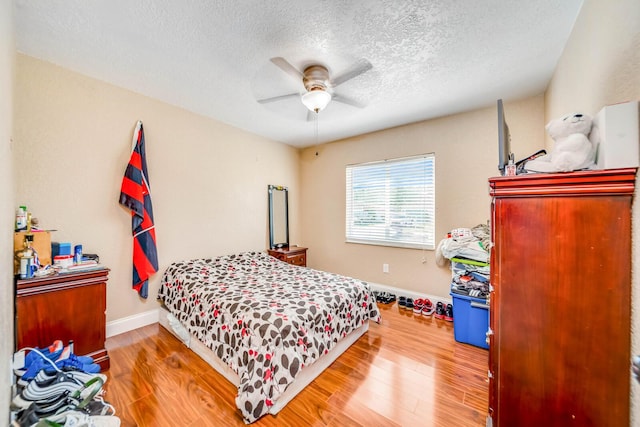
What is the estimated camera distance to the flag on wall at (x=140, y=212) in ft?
7.89

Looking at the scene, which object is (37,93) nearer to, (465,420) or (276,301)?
(276,301)

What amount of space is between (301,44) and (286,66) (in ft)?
0.60

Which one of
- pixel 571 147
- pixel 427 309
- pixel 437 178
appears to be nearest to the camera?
pixel 571 147

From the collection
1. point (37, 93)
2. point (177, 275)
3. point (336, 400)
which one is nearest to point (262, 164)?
point (177, 275)

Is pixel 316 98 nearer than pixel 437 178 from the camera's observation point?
Yes

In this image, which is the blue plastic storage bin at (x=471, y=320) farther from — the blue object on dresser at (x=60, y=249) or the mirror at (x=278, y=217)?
the blue object on dresser at (x=60, y=249)

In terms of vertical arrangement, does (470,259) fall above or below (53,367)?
above

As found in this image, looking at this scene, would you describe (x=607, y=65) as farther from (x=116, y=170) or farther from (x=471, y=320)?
(x=116, y=170)

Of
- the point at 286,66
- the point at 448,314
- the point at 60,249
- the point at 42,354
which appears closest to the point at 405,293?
the point at 448,314

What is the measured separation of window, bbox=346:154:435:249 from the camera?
10.6 feet

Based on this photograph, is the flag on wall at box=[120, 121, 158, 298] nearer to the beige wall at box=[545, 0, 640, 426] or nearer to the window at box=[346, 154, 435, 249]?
the window at box=[346, 154, 435, 249]

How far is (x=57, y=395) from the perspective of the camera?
121 centimetres

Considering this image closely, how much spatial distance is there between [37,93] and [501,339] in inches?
145

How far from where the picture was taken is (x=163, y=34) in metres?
1.70
